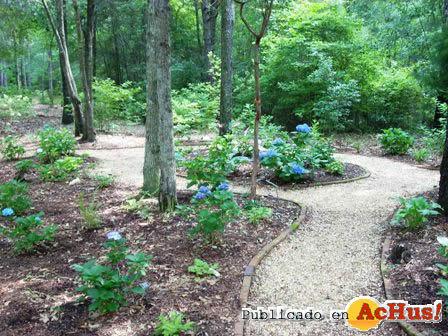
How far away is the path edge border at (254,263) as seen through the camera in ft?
8.87

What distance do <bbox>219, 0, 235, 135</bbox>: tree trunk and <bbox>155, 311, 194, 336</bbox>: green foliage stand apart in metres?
6.33

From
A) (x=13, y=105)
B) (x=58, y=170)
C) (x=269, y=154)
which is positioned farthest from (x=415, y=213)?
(x=13, y=105)

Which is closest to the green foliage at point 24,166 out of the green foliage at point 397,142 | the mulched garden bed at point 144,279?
the mulched garden bed at point 144,279

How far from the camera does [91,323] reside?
2658mm

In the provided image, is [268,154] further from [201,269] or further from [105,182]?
[201,269]

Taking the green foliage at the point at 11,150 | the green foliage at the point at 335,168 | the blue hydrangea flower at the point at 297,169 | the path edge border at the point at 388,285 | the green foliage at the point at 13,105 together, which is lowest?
the path edge border at the point at 388,285

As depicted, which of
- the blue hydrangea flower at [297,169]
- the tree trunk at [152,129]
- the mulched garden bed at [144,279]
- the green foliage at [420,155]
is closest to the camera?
the mulched garden bed at [144,279]

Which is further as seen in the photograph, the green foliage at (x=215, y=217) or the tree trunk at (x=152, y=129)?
the tree trunk at (x=152, y=129)

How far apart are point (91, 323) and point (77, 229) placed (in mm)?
2010

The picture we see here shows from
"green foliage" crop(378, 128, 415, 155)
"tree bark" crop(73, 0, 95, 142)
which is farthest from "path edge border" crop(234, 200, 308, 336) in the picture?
"tree bark" crop(73, 0, 95, 142)

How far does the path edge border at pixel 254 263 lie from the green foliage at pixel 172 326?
0.36 m

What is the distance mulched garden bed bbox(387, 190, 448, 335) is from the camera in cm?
281

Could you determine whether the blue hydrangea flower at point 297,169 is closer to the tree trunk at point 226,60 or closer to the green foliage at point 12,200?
the tree trunk at point 226,60

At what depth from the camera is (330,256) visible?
12.5ft
